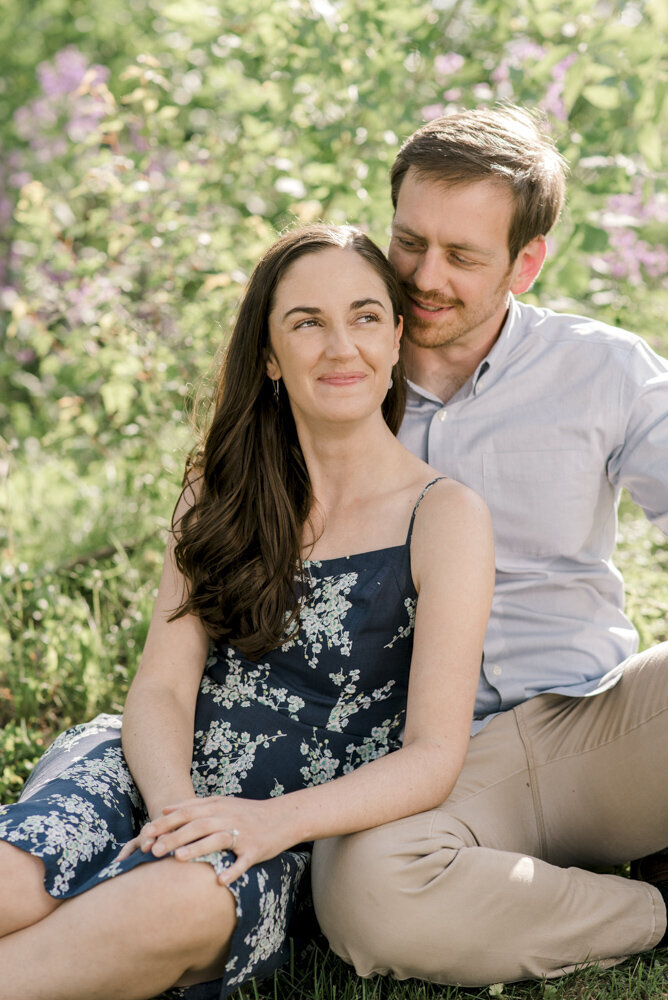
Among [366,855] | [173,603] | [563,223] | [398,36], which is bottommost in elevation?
[366,855]

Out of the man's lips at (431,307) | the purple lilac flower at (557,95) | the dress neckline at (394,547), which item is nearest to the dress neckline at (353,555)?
the dress neckline at (394,547)

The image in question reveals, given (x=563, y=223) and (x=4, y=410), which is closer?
(x=563, y=223)

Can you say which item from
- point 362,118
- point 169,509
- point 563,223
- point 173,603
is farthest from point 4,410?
point 173,603

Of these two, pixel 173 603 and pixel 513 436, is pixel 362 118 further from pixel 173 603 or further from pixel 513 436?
pixel 173 603

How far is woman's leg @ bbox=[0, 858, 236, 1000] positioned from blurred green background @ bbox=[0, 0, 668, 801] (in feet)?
4.08

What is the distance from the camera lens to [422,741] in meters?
2.20

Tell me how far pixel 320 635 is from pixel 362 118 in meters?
2.25

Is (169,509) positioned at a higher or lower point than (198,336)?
lower

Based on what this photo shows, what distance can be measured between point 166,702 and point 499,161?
1548mm

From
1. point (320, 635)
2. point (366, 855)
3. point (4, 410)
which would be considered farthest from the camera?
point (4, 410)

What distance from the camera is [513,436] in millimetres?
2727

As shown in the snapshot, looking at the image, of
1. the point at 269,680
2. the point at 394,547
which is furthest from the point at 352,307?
the point at 269,680

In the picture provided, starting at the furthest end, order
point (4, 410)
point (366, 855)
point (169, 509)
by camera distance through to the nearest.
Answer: point (4, 410) < point (169, 509) < point (366, 855)

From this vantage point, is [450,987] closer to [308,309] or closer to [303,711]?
[303,711]
